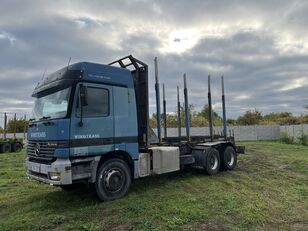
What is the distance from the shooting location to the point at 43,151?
673cm

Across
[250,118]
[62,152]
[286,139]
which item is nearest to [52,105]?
[62,152]

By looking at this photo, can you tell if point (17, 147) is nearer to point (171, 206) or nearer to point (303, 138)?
point (171, 206)

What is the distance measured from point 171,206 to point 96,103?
9.31ft

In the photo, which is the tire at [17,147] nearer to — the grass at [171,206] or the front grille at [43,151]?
the grass at [171,206]

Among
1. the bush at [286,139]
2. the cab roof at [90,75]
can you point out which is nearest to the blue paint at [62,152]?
the cab roof at [90,75]

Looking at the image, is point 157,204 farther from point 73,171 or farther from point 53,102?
point 53,102

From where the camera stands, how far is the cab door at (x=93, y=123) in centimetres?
650

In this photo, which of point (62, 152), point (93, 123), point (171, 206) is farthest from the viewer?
point (93, 123)

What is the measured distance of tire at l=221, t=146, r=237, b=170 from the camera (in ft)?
36.3

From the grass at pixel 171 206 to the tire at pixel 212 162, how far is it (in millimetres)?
370

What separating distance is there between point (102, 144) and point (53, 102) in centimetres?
147

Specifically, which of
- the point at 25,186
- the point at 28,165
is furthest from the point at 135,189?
the point at 25,186

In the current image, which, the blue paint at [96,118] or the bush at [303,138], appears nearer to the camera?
the blue paint at [96,118]

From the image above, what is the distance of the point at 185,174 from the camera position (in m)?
10.4
